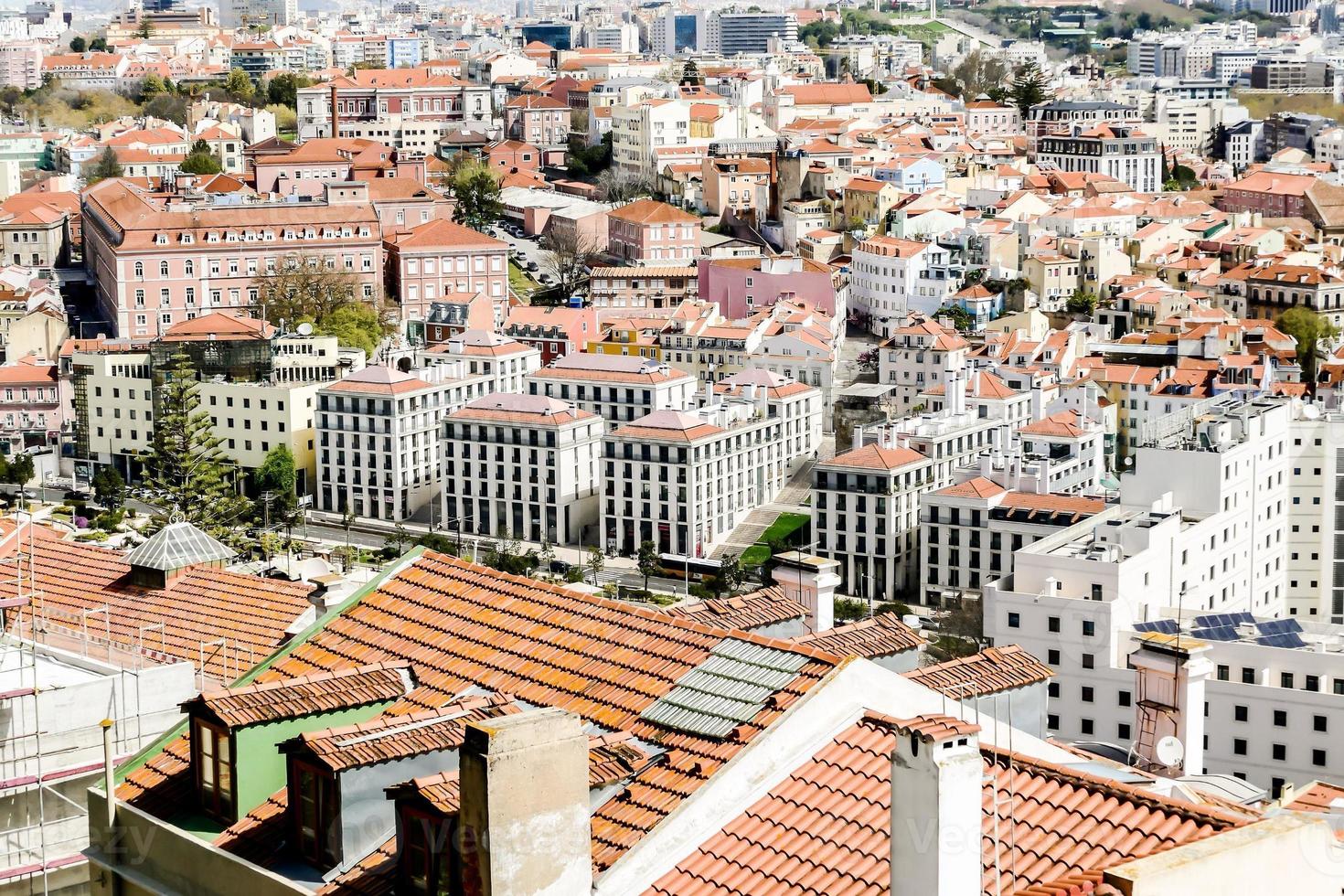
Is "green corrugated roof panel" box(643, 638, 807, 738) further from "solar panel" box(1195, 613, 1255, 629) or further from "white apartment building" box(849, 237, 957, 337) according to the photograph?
"white apartment building" box(849, 237, 957, 337)

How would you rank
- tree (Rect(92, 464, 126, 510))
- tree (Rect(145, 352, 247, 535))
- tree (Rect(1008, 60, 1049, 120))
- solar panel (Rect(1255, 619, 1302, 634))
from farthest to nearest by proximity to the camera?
tree (Rect(1008, 60, 1049, 120)), tree (Rect(92, 464, 126, 510)), tree (Rect(145, 352, 247, 535)), solar panel (Rect(1255, 619, 1302, 634))

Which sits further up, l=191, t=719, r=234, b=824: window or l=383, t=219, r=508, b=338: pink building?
l=191, t=719, r=234, b=824: window

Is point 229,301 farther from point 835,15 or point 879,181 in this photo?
point 835,15

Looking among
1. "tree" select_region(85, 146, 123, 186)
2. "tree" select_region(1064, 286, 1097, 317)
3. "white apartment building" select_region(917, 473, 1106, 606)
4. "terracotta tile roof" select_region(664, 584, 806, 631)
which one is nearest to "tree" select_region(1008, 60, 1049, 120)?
"tree" select_region(1064, 286, 1097, 317)

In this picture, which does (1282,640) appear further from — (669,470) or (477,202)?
(477,202)

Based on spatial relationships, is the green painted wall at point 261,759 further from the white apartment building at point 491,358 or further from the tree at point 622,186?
the tree at point 622,186

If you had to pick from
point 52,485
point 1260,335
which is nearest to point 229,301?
point 52,485

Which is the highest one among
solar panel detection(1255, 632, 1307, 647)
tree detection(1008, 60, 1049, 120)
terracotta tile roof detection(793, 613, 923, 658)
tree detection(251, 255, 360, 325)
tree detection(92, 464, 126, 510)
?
tree detection(1008, 60, 1049, 120)
